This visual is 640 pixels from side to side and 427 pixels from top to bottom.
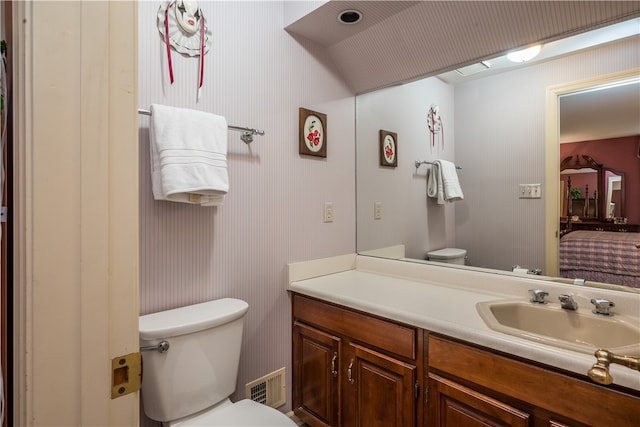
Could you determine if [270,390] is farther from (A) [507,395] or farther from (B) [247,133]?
(B) [247,133]

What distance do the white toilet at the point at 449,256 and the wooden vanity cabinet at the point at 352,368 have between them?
2.23ft

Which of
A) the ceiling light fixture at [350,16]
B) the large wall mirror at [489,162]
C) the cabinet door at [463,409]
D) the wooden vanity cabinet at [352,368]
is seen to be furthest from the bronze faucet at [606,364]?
the ceiling light fixture at [350,16]

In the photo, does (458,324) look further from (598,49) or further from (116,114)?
(598,49)

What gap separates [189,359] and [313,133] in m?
1.27

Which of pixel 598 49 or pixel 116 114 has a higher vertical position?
pixel 598 49

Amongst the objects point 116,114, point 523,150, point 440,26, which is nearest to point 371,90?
point 440,26

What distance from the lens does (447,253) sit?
6.03 feet

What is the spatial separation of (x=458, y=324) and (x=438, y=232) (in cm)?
87

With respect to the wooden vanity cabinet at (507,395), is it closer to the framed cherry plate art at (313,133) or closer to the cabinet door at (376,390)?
the cabinet door at (376,390)

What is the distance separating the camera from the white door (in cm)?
47

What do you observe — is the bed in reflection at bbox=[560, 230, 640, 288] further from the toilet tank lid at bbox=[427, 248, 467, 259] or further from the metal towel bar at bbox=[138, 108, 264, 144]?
the metal towel bar at bbox=[138, 108, 264, 144]

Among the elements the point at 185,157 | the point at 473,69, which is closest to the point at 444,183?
the point at 473,69

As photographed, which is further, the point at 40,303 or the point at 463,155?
the point at 463,155

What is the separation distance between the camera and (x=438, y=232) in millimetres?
1910
